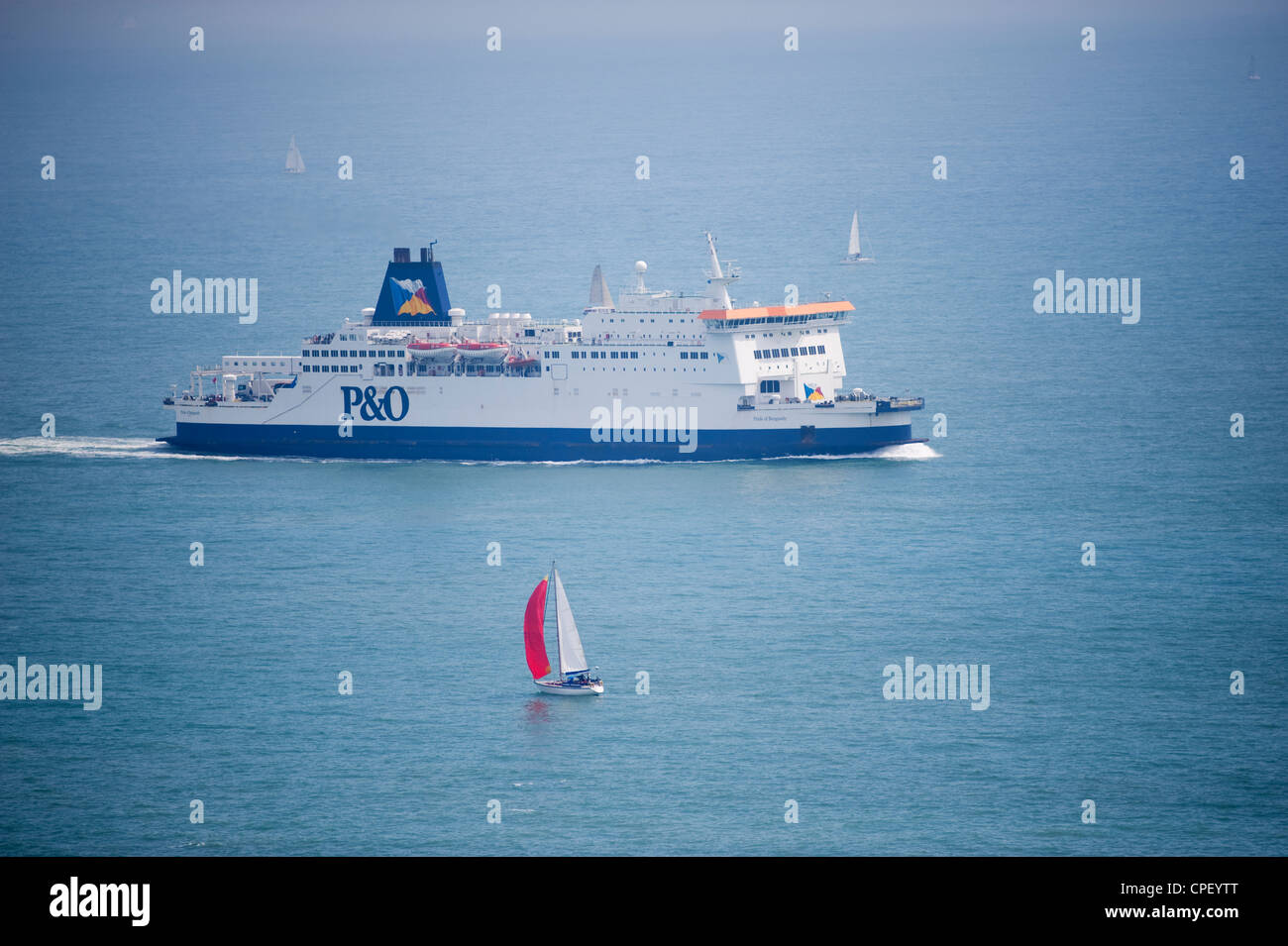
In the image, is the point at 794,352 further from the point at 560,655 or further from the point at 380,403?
the point at 560,655

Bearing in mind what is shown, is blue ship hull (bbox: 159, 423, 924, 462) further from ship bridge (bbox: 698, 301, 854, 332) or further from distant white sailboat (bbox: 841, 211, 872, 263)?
distant white sailboat (bbox: 841, 211, 872, 263)

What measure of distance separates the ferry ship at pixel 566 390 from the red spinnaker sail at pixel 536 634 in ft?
83.3

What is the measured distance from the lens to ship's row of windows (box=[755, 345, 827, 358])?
73.7 meters

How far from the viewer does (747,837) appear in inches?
1566

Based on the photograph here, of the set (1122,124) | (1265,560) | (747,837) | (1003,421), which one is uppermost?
(1122,124)

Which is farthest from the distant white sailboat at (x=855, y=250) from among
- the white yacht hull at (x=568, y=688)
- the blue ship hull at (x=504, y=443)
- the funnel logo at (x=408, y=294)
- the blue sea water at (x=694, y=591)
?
the white yacht hull at (x=568, y=688)

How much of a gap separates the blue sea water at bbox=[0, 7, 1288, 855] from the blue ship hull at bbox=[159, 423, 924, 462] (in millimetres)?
968

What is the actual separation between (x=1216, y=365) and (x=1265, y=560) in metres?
33.0

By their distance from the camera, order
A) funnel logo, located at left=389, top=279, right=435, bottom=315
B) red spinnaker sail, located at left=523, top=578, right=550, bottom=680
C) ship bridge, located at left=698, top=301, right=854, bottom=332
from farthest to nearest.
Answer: funnel logo, located at left=389, top=279, right=435, bottom=315 → ship bridge, located at left=698, top=301, right=854, bottom=332 → red spinnaker sail, located at left=523, top=578, right=550, bottom=680

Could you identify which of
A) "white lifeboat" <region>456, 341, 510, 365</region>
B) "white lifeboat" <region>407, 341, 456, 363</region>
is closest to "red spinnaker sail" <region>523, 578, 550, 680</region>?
"white lifeboat" <region>456, 341, 510, 365</region>

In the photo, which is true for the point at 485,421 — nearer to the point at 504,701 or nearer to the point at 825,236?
the point at 504,701

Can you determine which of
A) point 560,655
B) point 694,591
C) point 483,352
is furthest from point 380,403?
point 560,655

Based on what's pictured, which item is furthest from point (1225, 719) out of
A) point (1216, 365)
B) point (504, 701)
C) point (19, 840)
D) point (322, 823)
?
point (1216, 365)

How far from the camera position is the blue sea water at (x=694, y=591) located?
4166 cm
